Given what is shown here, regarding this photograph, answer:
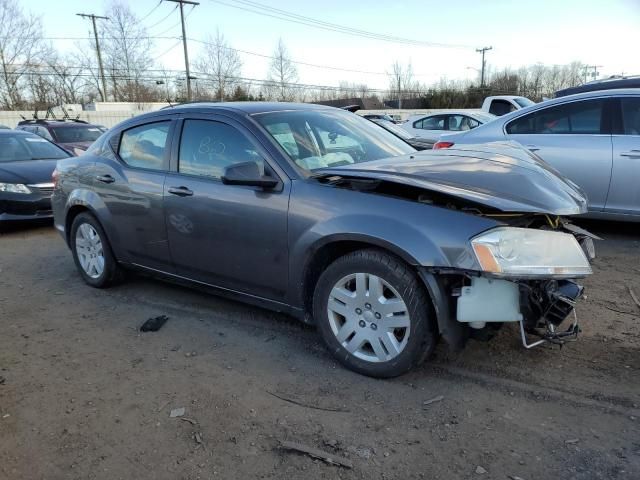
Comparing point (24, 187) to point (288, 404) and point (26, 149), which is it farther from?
point (288, 404)

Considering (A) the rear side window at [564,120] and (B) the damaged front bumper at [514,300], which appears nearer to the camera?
(B) the damaged front bumper at [514,300]

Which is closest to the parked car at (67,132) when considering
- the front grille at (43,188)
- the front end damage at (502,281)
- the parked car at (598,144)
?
the front grille at (43,188)

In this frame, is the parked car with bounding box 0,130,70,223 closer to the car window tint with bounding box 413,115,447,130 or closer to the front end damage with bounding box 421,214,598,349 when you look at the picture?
the front end damage with bounding box 421,214,598,349

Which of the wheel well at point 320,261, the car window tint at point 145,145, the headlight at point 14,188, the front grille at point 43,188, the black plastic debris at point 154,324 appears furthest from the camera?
the front grille at point 43,188

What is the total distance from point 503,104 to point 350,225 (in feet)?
44.9

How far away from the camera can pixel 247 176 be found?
321 cm

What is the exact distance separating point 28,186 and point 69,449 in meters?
5.93

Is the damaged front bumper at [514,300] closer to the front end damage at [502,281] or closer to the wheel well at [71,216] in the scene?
the front end damage at [502,281]

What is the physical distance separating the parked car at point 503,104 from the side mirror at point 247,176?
41.8 feet

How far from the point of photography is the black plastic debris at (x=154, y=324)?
13.0 feet

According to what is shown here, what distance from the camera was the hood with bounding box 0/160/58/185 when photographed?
7391 millimetres

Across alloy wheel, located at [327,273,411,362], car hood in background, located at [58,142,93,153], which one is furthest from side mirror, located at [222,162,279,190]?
car hood in background, located at [58,142,93,153]

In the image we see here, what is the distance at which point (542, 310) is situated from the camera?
110 inches

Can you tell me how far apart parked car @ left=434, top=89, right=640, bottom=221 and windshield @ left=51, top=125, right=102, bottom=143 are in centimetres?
1072
